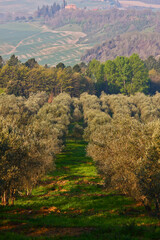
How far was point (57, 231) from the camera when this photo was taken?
22.1 meters

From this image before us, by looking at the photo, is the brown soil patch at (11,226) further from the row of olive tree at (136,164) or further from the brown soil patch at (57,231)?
the row of olive tree at (136,164)

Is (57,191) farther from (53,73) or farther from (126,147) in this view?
(53,73)

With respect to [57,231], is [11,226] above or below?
below

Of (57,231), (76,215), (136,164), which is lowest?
(76,215)

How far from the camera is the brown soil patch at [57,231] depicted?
2119 cm

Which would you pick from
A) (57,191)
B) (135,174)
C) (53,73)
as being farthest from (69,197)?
(53,73)

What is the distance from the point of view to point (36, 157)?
134 feet

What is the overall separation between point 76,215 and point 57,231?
8.28 m

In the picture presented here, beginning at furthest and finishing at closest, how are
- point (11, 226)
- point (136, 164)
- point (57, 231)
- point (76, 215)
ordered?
point (136, 164), point (76, 215), point (11, 226), point (57, 231)

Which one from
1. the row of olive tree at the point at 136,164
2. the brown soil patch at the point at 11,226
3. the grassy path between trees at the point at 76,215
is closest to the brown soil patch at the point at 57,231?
the grassy path between trees at the point at 76,215

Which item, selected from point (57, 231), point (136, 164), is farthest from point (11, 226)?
point (136, 164)

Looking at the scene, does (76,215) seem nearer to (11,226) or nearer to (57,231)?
(57,231)

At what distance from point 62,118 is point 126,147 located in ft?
228

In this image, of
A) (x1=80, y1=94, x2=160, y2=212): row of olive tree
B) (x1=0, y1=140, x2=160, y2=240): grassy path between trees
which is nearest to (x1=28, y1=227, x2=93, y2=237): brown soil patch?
(x1=0, y1=140, x2=160, y2=240): grassy path between trees
